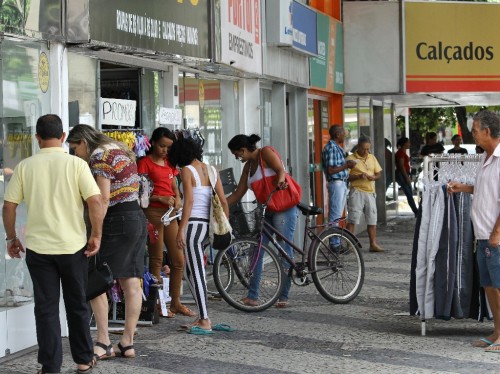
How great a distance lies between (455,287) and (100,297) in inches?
108

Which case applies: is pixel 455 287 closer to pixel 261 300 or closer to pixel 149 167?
pixel 261 300

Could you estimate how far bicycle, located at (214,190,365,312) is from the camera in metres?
10.3

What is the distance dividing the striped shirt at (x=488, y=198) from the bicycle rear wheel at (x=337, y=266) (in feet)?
8.35

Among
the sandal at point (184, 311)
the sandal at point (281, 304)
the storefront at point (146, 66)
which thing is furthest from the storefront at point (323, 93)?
the sandal at point (184, 311)

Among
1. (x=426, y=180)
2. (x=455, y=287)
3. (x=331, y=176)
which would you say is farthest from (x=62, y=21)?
(x=331, y=176)

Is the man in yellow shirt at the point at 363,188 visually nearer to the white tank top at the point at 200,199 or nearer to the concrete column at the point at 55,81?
the white tank top at the point at 200,199

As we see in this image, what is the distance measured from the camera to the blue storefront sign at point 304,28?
585 inches

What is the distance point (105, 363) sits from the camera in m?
8.12

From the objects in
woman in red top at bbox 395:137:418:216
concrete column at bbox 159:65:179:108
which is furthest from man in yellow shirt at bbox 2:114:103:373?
woman in red top at bbox 395:137:418:216

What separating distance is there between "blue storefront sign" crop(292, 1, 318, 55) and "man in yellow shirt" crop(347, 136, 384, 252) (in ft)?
4.89

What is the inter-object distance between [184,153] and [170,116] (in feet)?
8.26

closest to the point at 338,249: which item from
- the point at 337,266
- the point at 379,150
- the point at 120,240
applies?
the point at 337,266

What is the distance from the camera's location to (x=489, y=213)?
838 centimetres

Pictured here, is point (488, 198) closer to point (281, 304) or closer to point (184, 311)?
point (281, 304)
